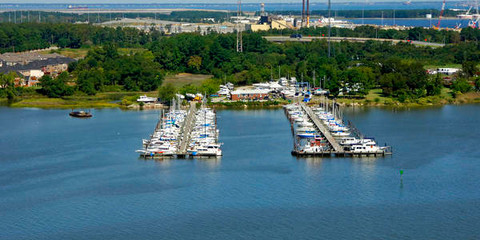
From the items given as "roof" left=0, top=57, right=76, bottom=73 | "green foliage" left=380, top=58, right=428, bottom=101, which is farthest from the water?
"roof" left=0, top=57, right=76, bottom=73

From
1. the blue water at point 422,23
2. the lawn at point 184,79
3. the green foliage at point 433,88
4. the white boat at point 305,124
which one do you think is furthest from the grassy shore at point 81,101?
the blue water at point 422,23

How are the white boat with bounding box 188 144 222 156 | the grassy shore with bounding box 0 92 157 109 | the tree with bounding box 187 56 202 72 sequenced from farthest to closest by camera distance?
1. the tree with bounding box 187 56 202 72
2. the grassy shore with bounding box 0 92 157 109
3. the white boat with bounding box 188 144 222 156

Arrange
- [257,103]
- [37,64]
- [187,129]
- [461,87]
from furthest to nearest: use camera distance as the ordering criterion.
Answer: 1. [37,64]
2. [461,87]
3. [257,103]
4. [187,129]

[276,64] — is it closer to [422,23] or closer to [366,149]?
[366,149]

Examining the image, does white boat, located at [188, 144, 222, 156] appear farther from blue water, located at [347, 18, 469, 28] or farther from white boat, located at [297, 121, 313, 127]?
blue water, located at [347, 18, 469, 28]

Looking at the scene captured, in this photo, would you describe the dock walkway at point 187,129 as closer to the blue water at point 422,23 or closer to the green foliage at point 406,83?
the green foliage at point 406,83

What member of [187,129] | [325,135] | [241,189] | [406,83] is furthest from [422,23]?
[241,189]

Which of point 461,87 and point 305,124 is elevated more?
point 461,87
